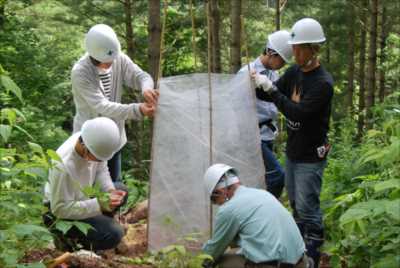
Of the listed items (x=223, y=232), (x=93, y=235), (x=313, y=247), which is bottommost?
(x=313, y=247)

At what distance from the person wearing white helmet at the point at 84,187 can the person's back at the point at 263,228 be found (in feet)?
2.93

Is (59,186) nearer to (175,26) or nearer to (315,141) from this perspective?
(315,141)

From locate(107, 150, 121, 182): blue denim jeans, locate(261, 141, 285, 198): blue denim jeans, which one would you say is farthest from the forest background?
locate(107, 150, 121, 182): blue denim jeans

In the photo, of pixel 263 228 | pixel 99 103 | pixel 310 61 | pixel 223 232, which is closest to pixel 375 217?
pixel 263 228

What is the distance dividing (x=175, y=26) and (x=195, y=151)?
8185 millimetres

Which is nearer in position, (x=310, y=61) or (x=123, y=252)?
(x=310, y=61)

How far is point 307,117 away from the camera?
4.37 metres

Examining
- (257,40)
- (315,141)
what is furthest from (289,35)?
(257,40)

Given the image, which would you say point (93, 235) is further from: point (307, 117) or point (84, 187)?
point (307, 117)

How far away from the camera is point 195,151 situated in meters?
4.65

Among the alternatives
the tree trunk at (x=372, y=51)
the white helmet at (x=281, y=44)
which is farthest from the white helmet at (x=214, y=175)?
the tree trunk at (x=372, y=51)

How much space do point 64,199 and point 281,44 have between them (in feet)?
7.11

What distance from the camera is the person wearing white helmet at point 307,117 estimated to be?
4.35 metres

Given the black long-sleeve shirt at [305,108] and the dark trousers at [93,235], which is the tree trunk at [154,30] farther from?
the dark trousers at [93,235]
